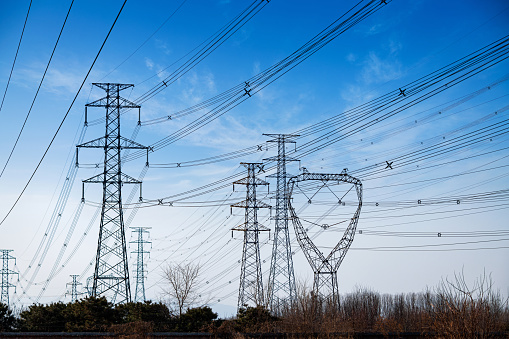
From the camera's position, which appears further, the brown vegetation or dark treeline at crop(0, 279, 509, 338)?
dark treeline at crop(0, 279, 509, 338)

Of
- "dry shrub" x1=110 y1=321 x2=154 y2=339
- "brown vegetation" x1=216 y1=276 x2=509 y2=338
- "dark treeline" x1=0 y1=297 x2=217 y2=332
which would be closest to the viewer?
"brown vegetation" x1=216 y1=276 x2=509 y2=338

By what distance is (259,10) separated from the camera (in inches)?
657

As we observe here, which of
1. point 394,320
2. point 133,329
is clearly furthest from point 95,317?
point 394,320

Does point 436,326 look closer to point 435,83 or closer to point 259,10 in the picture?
point 435,83

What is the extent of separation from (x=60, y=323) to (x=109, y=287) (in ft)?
17.9

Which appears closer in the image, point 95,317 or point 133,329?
point 133,329

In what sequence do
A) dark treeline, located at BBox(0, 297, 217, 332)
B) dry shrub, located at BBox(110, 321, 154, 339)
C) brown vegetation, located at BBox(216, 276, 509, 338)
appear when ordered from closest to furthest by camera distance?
brown vegetation, located at BBox(216, 276, 509, 338) < dry shrub, located at BBox(110, 321, 154, 339) < dark treeline, located at BBox(0, 297, 217, 332)

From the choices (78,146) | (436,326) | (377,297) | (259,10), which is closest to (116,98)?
(78,146)

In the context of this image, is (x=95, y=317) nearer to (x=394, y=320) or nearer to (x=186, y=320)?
(x=186, y=320)

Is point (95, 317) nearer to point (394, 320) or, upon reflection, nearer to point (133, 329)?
point (133, 329)

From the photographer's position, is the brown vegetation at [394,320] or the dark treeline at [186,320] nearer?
the brown vegetation at [394,320]

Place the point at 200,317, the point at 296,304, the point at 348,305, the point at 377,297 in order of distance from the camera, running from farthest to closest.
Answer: the point at 377,297, the point at 348,305, the point at 200,317, the point at 296,304

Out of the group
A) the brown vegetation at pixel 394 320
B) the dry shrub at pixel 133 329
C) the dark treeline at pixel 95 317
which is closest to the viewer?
the brown vegetation at pixel 394 320

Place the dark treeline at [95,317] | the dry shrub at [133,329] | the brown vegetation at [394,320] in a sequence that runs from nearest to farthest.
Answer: the brown vegetation at [394,320] → the dry shrub at [133,329] → the dark treeline at [95,317]
